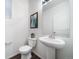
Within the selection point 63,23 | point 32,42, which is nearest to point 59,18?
point 63,23

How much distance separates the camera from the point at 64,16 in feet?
5.50

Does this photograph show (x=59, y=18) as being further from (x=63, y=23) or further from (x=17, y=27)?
(x=17, y=27)

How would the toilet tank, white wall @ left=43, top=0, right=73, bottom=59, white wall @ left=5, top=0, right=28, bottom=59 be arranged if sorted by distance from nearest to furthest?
white wall @ left=43, top=0, right=73, bottom=59 < white wall @ left=5, top=0, right=28, bottom=59 < the toilet tank

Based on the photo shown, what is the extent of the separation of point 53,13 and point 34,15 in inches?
32.8

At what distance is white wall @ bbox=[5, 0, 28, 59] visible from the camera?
7.73 feet

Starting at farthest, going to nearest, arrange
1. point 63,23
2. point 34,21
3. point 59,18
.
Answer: point 34,21
point 59,18
point 63,23

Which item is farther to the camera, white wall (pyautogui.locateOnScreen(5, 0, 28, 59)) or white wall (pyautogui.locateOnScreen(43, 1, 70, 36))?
white wall (pyautogui.locateOnScreen(5, 0, 28, 59))

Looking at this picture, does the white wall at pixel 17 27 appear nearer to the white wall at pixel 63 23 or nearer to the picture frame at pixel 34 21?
the picture frame at pixel 34 21

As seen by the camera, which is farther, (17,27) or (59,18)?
(17,27)

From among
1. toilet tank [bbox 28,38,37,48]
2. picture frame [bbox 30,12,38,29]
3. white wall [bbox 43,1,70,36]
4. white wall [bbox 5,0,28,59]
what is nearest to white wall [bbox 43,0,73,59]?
white wall [bbox 43,1,70,36]

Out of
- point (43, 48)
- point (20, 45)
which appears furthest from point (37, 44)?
point (20, 45)

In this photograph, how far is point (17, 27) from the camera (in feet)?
8.32

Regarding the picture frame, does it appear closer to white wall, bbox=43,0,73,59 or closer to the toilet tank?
the toilet tank
